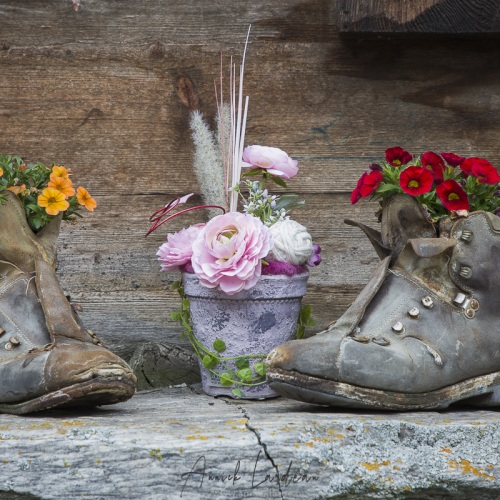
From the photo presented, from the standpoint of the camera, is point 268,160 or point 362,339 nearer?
point 362,339

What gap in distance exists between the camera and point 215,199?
2.17 metres

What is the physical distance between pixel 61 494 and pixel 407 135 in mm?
1377

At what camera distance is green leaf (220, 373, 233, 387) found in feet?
5.87

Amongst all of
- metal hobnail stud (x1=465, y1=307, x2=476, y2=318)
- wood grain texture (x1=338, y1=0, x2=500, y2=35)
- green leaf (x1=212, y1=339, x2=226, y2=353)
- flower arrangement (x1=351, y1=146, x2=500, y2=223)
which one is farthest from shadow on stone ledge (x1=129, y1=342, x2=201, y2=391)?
wood grain texture (x1=338, y1=0, x2=500, y2=35)

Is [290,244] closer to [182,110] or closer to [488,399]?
[488,399]

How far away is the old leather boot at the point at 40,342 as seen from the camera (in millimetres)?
1448

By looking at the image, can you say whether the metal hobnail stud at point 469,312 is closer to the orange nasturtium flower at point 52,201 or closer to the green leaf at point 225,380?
the green leaf at point 225,380

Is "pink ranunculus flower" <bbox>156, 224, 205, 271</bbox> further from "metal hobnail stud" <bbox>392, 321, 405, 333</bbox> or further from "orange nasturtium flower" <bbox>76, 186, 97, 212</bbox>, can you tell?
"metal hobnail stud" <bbox>392, 321, 405, 333</bbox>

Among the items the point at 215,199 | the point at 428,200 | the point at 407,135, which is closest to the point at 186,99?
the point at 215,199

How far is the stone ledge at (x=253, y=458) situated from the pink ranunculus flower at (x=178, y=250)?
0.46 meters

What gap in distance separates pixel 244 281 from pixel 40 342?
0.43 metres

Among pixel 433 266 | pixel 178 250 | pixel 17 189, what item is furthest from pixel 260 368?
pixel 17 189

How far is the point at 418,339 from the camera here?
1.53 meters

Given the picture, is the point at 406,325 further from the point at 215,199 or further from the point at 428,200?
the point at 215,199
